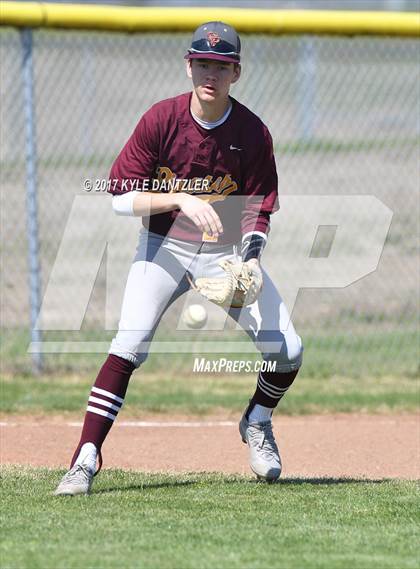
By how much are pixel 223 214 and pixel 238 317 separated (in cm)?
49

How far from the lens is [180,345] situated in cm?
911

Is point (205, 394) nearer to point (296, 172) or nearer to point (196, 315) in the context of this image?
point (196, 315)

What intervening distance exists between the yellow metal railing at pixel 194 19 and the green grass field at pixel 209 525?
405cm

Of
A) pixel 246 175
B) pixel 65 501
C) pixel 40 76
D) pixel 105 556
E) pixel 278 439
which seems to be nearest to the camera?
pixel 105 556

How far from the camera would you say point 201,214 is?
4.58m

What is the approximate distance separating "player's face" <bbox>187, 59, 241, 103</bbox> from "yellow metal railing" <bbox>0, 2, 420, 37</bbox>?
3.55 meters

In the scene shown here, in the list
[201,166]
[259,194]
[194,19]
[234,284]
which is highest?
[201,166]

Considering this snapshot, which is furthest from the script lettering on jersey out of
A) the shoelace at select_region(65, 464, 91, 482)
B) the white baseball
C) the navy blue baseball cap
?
the shoelace at select_region(65, 464, 91, 482)

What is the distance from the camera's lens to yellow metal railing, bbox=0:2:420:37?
8109 millimetres

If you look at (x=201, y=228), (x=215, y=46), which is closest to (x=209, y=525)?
(x=201, y=228)

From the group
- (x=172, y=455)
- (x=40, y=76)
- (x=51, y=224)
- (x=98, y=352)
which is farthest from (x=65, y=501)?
(x=40, y=76)

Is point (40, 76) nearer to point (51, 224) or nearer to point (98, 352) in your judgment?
point (51, 224)

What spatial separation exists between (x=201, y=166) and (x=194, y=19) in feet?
11.9

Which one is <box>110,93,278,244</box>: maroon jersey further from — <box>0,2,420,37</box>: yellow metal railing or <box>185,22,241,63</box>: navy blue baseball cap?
<box>0,2,420,37</box>: yellow metal railing
